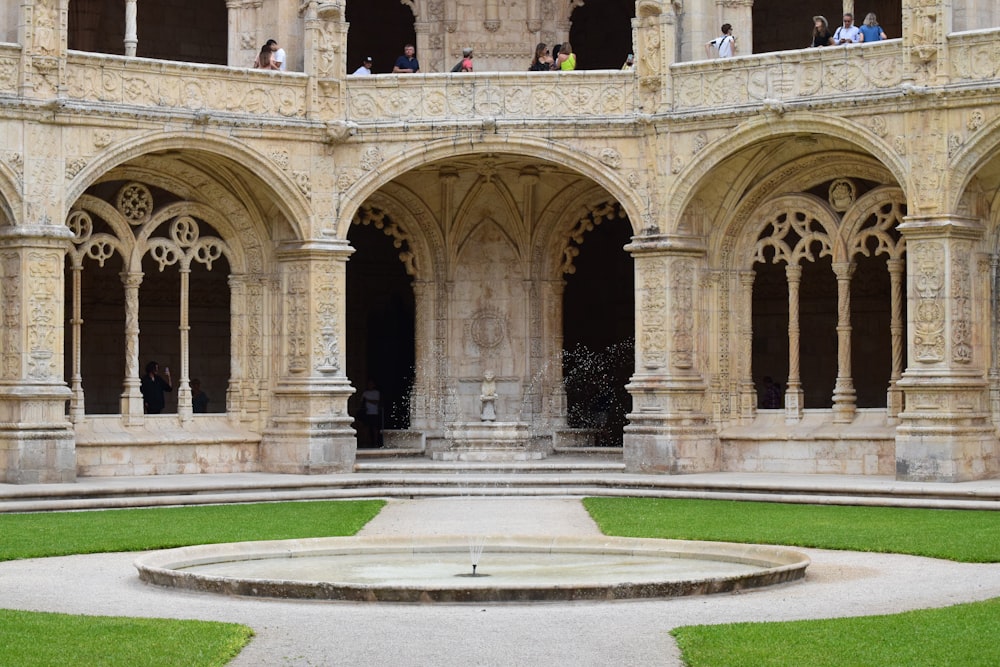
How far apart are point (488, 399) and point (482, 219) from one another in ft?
9.26

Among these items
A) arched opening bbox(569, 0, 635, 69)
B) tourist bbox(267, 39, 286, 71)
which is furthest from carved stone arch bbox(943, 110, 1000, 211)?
arched opening bbox(569, 0, 635, 69)

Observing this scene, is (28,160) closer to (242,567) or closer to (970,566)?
(242,567)

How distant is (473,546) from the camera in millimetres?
15617

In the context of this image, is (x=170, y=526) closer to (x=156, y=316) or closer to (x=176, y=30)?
(x=156, y=316)

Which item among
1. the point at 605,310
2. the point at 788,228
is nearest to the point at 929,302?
the point at 788,228

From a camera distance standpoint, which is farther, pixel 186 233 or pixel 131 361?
pixel 186 233

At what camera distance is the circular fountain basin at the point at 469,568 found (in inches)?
486

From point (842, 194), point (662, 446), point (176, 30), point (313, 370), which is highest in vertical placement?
point (176, 30)

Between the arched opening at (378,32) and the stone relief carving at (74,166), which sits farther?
the arched opening at (378,32)

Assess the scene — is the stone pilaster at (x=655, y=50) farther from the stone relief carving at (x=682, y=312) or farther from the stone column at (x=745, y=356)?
the stone column at (x=745, y=356)

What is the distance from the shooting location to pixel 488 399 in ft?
88.6

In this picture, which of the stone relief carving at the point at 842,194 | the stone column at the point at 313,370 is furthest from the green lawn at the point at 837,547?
the stone relief carving at the point at 842,194

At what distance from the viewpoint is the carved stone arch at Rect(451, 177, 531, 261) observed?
A: 90.2ft

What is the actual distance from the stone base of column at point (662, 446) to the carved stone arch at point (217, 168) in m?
5.41
